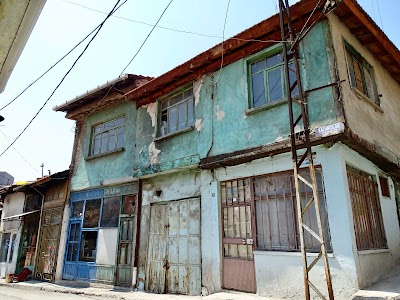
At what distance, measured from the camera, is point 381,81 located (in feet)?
30.7

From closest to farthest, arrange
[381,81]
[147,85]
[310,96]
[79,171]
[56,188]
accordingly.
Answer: [310,96] → [381,81] → [147,85] → [79,171] → [56,188]

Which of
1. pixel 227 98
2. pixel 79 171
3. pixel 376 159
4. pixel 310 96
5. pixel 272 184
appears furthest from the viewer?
pixel 79 171

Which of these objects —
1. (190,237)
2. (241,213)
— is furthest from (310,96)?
(190,237)

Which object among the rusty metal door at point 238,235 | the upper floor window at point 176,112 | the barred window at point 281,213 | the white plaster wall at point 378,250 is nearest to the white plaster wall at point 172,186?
A: the rusty metal door at point 238,235

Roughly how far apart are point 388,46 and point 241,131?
5.11 meters

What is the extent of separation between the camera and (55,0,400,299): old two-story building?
21.2 feet

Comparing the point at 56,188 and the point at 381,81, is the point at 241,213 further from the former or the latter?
the point at 56,188

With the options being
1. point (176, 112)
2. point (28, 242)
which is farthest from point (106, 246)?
point (28, 242)

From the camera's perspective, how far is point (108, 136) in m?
12.4

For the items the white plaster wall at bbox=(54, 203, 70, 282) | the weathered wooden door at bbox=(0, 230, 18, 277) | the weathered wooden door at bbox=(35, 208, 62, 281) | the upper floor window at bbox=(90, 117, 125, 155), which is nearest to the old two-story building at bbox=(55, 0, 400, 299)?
the upper floor window at bbox=(90, 117, 125, 155)

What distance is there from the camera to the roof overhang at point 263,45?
7230 mm

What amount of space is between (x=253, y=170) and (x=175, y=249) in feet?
11.0

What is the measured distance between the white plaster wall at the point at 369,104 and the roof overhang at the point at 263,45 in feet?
0.75

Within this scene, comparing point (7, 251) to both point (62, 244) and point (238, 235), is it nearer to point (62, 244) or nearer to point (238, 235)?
point (62, 244)
